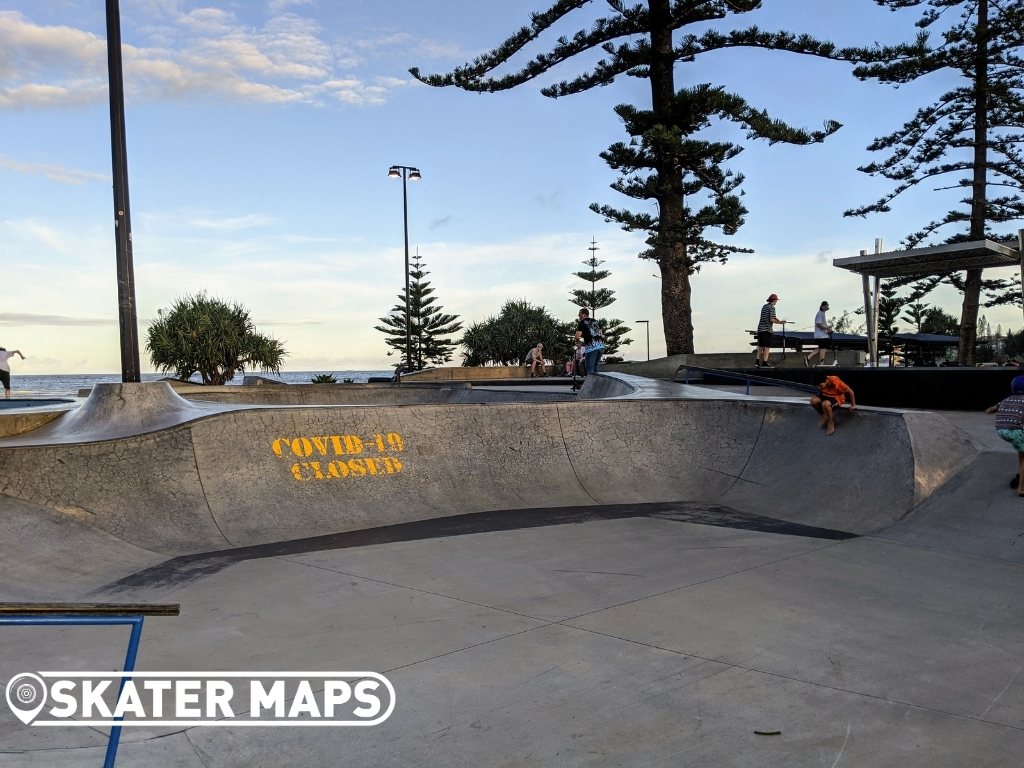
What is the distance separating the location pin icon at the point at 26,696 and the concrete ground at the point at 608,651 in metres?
0.13

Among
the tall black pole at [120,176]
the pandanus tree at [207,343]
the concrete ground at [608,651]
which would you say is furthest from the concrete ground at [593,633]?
the pandanus tree at [207,343]

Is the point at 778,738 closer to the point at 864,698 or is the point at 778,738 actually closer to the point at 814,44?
the point at 864,698

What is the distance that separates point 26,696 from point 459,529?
392 cm

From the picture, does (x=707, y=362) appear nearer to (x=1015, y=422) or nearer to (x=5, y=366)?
(x=1015, y=422)

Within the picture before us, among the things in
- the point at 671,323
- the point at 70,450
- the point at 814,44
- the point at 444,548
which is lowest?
the point at 444,548

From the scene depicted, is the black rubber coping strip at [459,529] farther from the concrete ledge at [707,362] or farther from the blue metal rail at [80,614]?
the concrete ledge at [707,362]

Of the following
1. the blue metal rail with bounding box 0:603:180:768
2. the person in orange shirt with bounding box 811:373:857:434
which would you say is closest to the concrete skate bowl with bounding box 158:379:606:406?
the person in orange shirt with bounding box 811:373:857:434

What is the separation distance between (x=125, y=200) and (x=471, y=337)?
4912cm

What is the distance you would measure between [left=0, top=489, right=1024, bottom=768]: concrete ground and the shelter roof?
10751 millimetres

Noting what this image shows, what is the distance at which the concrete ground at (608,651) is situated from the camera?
2.72m

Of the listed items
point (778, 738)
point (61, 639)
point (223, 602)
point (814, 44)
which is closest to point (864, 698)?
point (778, 738)

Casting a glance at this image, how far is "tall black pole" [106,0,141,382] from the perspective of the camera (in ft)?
25.6

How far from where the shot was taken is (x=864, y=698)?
10.2ft

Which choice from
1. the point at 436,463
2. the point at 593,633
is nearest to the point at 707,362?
the point at 436,463
